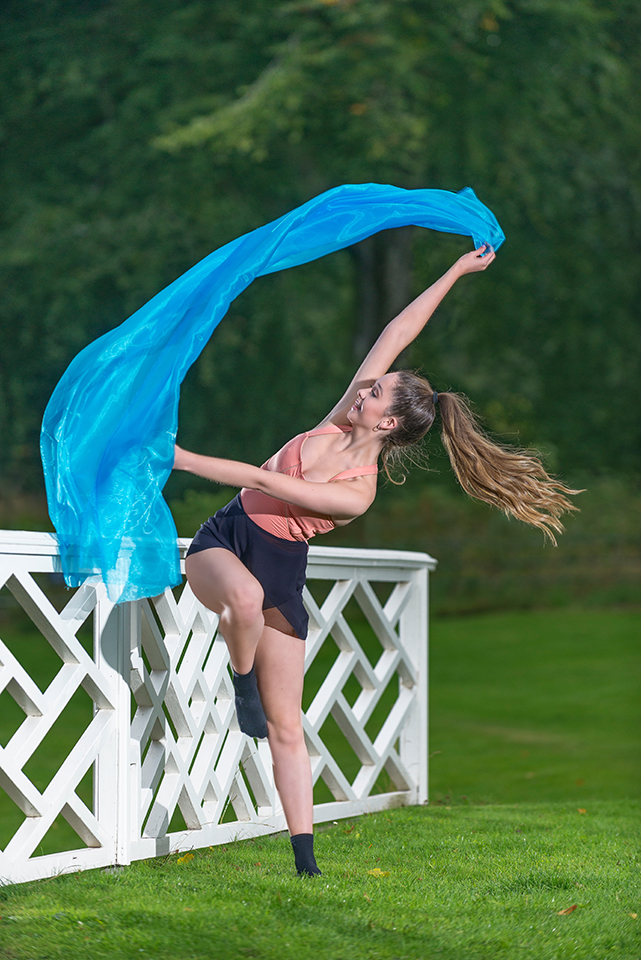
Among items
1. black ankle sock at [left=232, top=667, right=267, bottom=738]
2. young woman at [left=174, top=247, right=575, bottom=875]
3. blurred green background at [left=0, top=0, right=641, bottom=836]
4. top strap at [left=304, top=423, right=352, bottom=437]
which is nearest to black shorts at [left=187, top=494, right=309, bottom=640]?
young woman at [left=174, top=247, right=575, bottom=875]

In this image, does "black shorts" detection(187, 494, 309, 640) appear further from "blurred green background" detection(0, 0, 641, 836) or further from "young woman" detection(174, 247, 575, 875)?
"blurred green background" detection(0, 0, 641, 836)

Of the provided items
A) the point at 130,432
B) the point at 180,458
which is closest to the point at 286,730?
the point at 180,458

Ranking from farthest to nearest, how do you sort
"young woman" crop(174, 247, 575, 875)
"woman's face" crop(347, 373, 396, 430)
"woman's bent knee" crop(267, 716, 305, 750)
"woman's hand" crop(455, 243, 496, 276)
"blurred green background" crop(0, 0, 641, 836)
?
"blurred green background" crop(0, 0, 641, 836)
"woman's hand" crop(455, 243, 496, 276)
"woman's face" crop(347, 373, 396, 430)
"woman's bent knee" crop(267, 716, 305, 750)
"young woman" crop(174, 247, 575, 875)

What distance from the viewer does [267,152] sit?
1380 centimetres

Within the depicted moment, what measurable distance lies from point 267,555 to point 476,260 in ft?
4.31

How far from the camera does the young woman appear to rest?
10.3ft

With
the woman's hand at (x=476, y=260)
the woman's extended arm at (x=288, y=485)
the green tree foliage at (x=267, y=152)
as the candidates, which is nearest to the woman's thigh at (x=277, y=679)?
the woman's extended arm at (x=288, y=485)

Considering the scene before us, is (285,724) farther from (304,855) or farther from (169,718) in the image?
(169,718)

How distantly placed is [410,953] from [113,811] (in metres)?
1.25

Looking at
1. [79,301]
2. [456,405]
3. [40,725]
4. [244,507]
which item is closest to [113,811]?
[40,725]

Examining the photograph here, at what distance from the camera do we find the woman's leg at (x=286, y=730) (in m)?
3.22

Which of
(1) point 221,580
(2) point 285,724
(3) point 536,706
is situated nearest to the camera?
(1) point 221,580

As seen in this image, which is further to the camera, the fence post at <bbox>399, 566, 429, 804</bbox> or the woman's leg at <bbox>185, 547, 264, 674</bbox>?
the fence post at <bbox>399, 566, 429, 804</bbox>

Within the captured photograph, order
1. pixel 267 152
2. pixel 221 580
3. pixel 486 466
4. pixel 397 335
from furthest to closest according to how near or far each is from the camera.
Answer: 1. pixel 267 152
2. pixel 397 335
3. pixel 486 466
4. pixel 221 580
